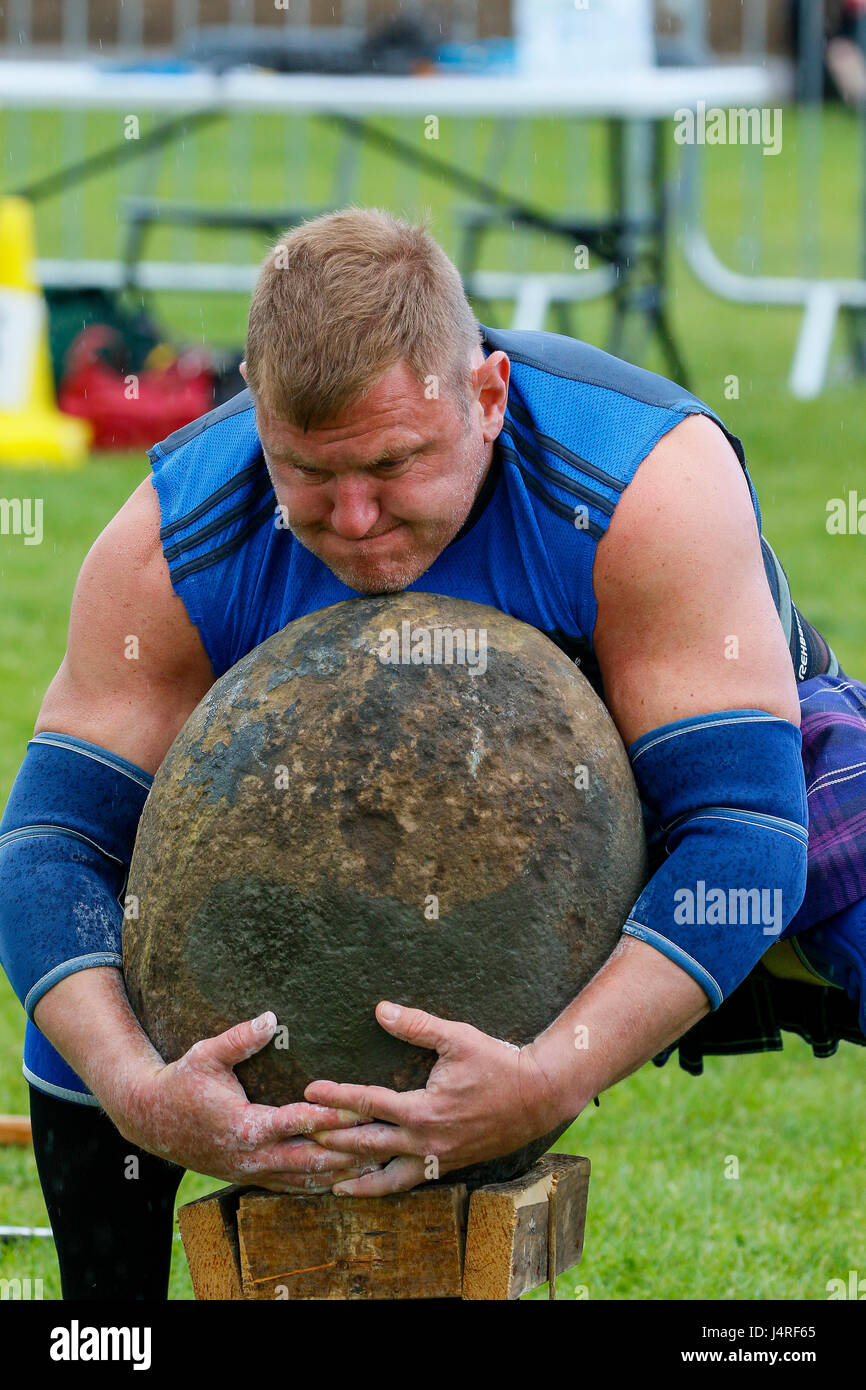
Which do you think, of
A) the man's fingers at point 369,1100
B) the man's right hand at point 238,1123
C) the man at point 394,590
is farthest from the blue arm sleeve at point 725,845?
the man's right hand at point 238,1123

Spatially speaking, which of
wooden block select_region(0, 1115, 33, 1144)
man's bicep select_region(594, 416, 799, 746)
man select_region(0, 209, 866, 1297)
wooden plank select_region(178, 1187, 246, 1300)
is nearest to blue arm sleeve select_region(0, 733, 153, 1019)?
man select_region(0, 209, 866, 1297)

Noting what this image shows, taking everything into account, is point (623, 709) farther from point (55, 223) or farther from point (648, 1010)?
point (55, 223)

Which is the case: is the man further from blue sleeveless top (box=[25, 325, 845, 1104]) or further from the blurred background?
the blurred background

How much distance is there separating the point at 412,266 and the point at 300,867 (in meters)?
0.88

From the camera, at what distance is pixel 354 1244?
2777mm

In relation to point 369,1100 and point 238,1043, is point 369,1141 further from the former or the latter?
point 238,1043

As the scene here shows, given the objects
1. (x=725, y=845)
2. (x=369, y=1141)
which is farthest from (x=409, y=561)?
(x=369, y=1141)

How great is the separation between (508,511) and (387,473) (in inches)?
11.8

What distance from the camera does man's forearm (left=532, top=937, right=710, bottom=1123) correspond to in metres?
2.71

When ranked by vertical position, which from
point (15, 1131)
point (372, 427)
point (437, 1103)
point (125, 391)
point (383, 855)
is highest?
point (125, 391)

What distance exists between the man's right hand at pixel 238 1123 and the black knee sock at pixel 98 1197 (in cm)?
59

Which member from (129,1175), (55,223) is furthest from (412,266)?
(55,223)

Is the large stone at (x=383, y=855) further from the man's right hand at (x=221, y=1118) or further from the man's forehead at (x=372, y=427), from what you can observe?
the man's forehead at (x=372, y=427)

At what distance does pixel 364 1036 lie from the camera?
270cm
